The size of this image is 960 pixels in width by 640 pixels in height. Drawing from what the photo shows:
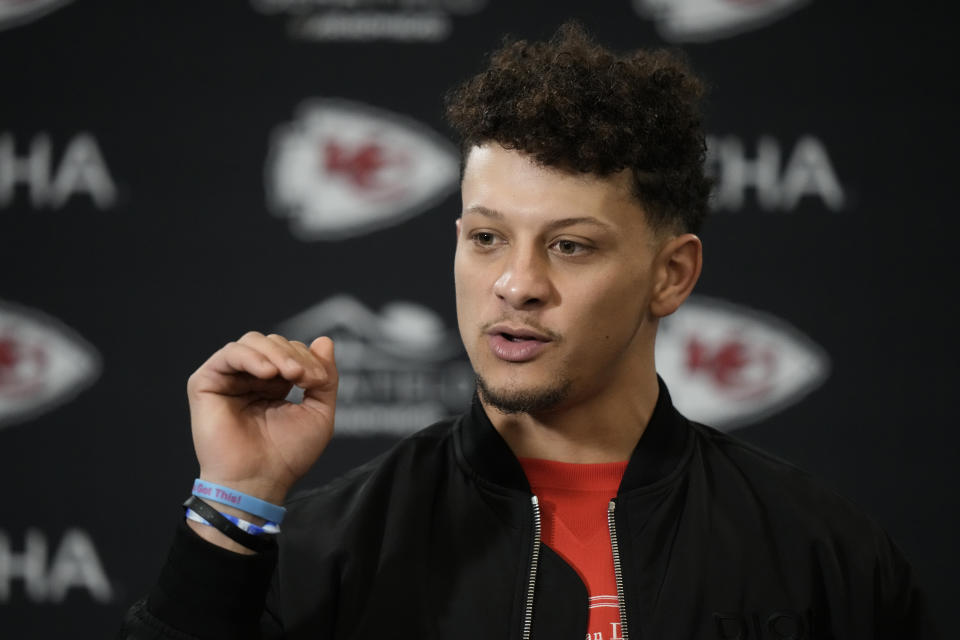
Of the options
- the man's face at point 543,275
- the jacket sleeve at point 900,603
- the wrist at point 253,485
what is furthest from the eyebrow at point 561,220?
the jacket sleeve at point 900,603

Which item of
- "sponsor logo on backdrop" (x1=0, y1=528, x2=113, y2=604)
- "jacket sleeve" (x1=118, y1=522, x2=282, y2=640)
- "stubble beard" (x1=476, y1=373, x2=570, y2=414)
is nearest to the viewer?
"jacket sleeve" (x1=118, y1=522, x2=282, y2=640)

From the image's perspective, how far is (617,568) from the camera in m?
1.07

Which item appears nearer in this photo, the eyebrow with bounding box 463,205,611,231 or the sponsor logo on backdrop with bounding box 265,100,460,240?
the eyebrow with bounding box 463,205,611,231

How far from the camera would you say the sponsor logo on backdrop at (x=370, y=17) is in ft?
6.01

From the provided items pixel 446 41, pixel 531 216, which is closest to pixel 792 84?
pixel 446 41

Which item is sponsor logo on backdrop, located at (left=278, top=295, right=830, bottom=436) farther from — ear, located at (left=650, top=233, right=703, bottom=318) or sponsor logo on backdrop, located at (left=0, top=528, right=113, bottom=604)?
ear, located at (left=650, top=233, right=703, bottom=318)

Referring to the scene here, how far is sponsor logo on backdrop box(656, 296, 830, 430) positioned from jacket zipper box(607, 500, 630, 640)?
31.3 inches

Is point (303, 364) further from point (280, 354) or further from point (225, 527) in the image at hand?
point (225, 527)

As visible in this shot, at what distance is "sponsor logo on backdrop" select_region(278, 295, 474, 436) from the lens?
1815 mm

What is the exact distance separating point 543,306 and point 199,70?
1.09 meters

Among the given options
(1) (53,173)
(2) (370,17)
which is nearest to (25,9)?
(1) (53,173)

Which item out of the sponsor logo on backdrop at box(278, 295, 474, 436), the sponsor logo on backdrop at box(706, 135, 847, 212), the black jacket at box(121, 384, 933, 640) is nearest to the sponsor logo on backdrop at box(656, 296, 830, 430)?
the sponsor logo on backdrop at box(706, 135, 847, 212)

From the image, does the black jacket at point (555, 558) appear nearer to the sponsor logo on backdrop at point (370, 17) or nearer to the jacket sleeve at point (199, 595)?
the jacket sleeve at point (199, 595)

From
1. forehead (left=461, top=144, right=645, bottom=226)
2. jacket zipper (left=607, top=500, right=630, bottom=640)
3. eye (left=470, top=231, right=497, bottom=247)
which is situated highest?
forehead (left=461, top=144, right=645, bottom=226)
